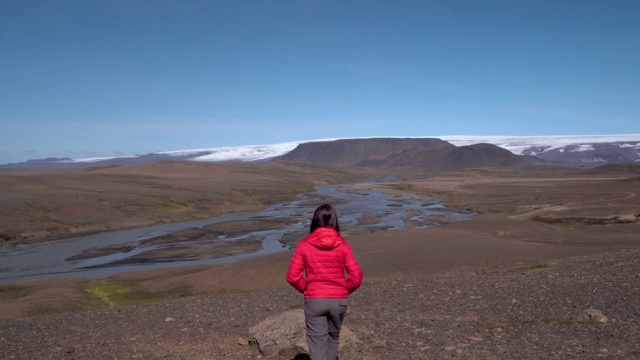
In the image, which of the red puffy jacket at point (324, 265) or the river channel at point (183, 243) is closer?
the red puffy jacket at point (324, 265)

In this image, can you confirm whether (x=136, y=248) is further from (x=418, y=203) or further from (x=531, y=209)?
(x=418, y=203)

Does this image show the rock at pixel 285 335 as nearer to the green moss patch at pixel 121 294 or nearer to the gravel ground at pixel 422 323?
the gravel ground at pixel 422 323

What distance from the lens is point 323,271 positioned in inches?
230

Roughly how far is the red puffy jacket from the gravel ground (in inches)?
109

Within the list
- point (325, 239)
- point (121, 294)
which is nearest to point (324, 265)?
point (325, 239)

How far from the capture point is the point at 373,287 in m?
15.7

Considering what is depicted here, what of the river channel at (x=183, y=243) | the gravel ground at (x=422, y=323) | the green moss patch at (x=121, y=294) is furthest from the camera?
the river channel at (x=183, y=243)

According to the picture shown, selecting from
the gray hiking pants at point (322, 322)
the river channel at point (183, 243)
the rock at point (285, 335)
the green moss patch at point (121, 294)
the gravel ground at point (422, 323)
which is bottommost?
the river channel at point (183, 243)

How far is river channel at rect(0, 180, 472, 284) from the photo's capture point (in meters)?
29.0

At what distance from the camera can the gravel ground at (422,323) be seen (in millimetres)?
8445

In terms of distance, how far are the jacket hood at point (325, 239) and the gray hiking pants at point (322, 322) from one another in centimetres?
60

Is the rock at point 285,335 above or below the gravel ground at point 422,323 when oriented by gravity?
above

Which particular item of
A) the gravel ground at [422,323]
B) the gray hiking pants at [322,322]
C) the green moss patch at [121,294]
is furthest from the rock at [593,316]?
the green moss patch at [121,294]

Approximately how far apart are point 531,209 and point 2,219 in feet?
143
